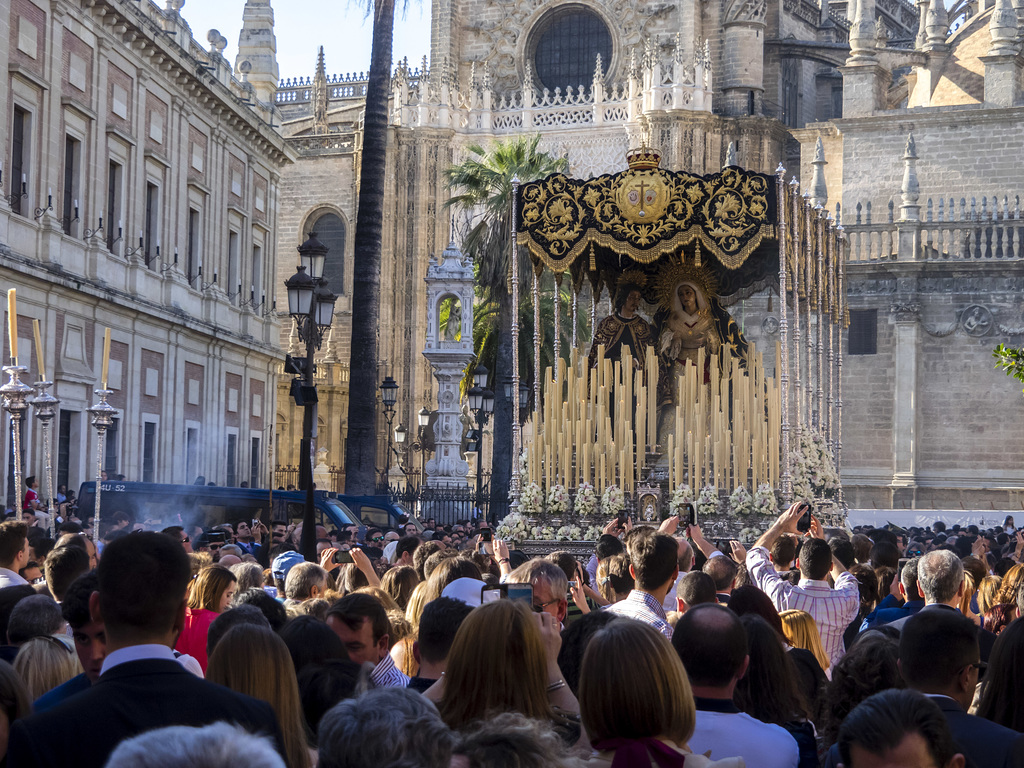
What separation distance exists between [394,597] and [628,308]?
33.0 feet

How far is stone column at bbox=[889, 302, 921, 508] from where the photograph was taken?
111 feet

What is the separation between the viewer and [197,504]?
952 inches

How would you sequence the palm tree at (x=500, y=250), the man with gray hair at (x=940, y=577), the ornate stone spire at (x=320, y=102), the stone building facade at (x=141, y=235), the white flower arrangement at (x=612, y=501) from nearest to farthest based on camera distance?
1. the man with gray hair at (x=940, y=577)
2. the white flower arrangement at (x=612, y=501)
3. the stone building facade at (x=141, y=235)
4. the palm tree at (x=500, y=250)
5. the ornate stone spire at (x=320, y=102)

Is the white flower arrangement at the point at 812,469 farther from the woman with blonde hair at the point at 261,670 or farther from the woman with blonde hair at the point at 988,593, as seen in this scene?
the woman with blonde hair at the point at 261,670

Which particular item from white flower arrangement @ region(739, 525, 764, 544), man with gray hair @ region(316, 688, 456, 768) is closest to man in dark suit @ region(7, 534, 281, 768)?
man with gray hair @ region(316, 688, 456, 768)

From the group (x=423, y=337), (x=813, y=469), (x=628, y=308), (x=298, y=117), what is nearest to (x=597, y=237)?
(x=628, y=308)

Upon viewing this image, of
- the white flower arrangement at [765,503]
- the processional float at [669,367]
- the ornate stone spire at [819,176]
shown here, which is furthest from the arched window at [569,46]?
the white flower arrangement at [765,503]

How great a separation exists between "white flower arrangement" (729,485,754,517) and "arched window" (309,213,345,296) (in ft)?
118

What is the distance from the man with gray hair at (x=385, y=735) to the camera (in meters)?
2.89

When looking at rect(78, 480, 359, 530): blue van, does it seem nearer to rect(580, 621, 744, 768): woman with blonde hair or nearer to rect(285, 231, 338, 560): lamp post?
rect(285, 231, 338, 560): lamp post

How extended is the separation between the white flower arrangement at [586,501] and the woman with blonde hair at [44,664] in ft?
37.0

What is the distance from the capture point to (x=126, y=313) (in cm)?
2788

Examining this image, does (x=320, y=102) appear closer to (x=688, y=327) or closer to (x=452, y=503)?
(x=452, y=503)

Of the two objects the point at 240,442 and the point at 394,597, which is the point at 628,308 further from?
the point at 240,442
